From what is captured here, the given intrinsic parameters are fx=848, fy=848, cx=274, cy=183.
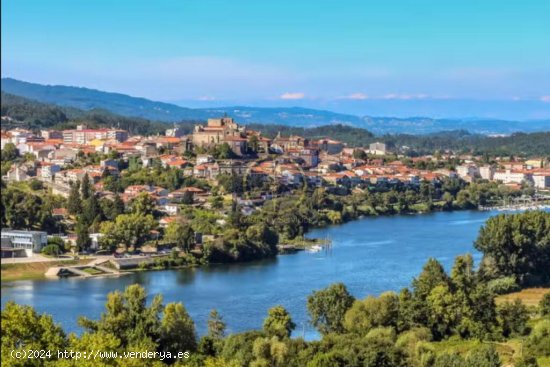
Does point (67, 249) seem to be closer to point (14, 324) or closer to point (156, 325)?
point (156, 325)

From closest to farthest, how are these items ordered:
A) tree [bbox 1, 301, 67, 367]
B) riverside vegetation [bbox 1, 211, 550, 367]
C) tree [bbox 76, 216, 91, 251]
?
tree [bbox 1, 301, 67, 367] → riverside vegetation [bbox 1, 211, 550, 367] → tree [bbox 76, 216, 91, 251]

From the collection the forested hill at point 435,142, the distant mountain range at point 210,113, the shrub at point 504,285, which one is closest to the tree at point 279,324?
the shrub at point 504,285

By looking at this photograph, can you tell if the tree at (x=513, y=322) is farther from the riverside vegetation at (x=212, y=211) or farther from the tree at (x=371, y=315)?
the riverside vegetation at (x=212, y=211)

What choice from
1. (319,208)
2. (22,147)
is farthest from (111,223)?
(22,147)

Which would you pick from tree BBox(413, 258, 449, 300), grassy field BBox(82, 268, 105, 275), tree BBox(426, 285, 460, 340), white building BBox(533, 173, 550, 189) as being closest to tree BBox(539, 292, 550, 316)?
tree BBox(413, 258, 449, 300)

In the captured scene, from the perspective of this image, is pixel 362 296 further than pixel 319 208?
No

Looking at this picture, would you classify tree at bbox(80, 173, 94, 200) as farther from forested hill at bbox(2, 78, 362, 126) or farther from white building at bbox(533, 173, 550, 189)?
forested hill at bbox(2, 78, 362, 126)
